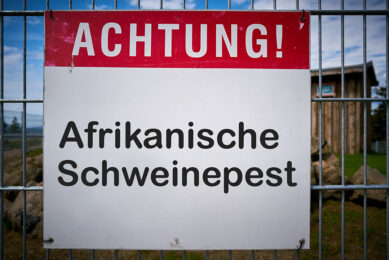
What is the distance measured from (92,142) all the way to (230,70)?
1233 mm

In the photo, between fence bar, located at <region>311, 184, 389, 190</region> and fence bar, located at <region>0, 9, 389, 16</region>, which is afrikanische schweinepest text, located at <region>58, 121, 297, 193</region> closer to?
fence bar, located at <region>311, 184, 389, 190</region>

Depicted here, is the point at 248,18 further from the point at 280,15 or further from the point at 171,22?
the point at 171,22

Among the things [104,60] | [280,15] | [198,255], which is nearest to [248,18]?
[280,15]

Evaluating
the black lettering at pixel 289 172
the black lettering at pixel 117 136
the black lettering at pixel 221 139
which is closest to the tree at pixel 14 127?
the black lettering at pixel 117 136

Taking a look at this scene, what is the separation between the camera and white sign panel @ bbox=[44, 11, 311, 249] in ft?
5.31

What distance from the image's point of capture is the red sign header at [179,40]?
5.33 ft

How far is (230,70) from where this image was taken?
1621 mm

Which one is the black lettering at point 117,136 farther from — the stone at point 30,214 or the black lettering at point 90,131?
the stone at point 30,214

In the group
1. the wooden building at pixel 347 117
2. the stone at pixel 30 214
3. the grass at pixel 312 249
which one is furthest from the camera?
the wooden building at pixel 347 117

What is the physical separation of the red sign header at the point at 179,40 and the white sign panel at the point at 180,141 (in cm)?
1

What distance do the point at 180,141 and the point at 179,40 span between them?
808 millimetres

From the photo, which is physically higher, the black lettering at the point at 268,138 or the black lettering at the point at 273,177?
the black lettering at the point at 268,138

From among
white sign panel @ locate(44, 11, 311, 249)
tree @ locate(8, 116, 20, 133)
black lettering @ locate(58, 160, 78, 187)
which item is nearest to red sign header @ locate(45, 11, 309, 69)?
white sign panel @ locate(44, 11, 311, 249)

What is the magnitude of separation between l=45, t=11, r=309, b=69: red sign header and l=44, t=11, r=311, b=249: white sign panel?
11 millimetres
